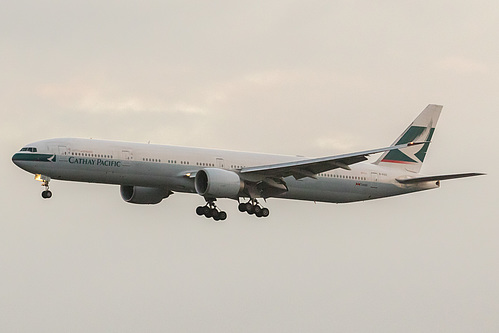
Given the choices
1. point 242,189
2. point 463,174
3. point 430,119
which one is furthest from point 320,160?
point 430,119

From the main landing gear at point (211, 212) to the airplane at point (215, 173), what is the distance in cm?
3

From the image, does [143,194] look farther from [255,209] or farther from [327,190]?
[327,190]

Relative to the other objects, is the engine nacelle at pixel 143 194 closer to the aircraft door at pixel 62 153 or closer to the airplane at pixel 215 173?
the airplane at pixel 215 173

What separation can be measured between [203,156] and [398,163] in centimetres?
1570

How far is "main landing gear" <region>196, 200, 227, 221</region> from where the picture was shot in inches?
2680

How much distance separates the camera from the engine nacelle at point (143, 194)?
6962 centimetres

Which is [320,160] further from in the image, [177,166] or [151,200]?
[151,200]

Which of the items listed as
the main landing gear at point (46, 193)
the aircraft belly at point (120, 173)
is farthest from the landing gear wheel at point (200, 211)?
the main landing gear at point (46, 193)

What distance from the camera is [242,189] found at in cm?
6400

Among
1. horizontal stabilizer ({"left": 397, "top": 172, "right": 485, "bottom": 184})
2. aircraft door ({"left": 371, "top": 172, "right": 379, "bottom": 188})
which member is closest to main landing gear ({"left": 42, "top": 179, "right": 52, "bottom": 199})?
aircraft door ({"left": 371, "top": 172, "right": 379, "bottom": 188})

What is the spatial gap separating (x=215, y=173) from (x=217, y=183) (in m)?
0.74

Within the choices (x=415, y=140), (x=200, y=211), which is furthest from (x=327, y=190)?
(x=415, y=140)

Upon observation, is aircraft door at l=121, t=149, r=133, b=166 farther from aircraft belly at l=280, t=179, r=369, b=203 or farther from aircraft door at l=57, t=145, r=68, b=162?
aircraft belly at l=280, t=179, r=369, b=203

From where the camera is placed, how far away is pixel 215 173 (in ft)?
205
